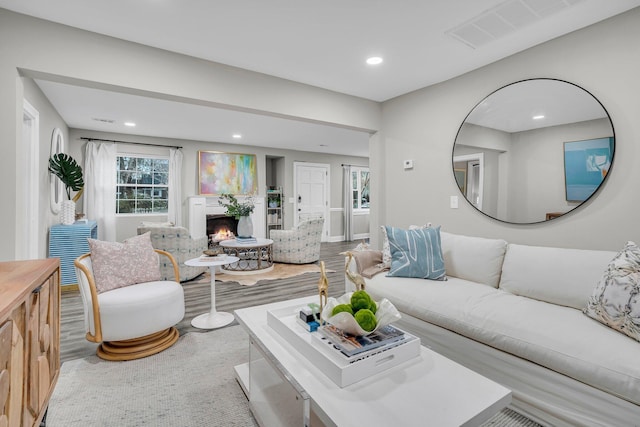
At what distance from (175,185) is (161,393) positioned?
5137mm

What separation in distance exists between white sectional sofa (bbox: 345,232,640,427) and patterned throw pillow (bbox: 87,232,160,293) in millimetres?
1895

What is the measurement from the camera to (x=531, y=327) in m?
1.66

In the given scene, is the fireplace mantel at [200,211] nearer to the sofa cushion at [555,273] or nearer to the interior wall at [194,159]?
the interior wall at [194,159]

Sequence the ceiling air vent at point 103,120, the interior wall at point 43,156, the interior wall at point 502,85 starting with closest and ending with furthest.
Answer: the interior wall at point 502,85, the interior wall at point 43,156, the ceiling air vent at point 103,120

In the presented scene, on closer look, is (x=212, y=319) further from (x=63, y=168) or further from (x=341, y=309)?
(x=63, y=168)

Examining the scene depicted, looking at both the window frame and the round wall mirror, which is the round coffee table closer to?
the window frame

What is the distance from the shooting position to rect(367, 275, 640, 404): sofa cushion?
1356mm

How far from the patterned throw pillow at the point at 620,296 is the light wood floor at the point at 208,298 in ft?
8.26

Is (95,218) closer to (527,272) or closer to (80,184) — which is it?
(80,184)

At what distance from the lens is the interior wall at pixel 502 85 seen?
2.13 metres

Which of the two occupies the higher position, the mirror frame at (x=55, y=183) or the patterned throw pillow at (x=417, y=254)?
the mirror frame at (x=55, y=183)

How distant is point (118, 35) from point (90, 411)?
2.59 m

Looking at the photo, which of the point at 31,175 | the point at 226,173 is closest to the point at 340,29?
the point at 31,175

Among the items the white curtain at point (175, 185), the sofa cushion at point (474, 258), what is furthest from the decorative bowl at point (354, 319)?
the white curtain at point (175, 185)
